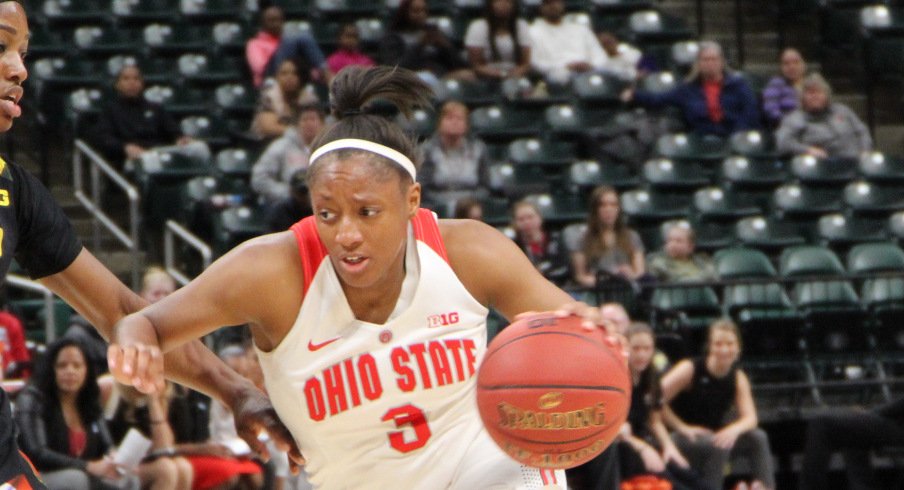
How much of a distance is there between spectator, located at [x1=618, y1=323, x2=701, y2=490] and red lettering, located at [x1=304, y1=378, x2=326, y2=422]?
443cm

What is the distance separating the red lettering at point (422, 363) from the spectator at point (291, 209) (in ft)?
17.0

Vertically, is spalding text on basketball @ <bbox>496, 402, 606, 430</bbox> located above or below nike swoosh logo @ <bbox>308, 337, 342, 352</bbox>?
below

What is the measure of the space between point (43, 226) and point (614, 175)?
772 cm

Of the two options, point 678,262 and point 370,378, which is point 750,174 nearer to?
point 678,262

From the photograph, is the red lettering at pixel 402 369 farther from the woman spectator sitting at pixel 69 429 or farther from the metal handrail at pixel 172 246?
the metal handrail at pixel 172 246

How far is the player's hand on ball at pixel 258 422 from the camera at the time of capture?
3.76 m

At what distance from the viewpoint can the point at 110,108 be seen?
34.7 feet

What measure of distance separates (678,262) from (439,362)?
20.1 feet

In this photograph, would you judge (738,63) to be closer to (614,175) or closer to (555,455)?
(614,175)

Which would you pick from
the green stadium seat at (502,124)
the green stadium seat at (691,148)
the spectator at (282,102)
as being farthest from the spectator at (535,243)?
the green stadium seat at (691,148)

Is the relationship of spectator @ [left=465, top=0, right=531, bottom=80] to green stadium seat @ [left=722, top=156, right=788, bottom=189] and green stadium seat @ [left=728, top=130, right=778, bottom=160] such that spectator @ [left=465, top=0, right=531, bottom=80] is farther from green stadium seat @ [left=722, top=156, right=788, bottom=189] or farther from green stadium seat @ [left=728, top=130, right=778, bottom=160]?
green stadium seat @ [left=722, top=156, right=788, bottom=189]

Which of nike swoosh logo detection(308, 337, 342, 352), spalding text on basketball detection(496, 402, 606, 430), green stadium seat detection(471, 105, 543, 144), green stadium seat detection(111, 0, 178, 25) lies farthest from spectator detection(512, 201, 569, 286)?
spalding text on basketball detection(496, 402, 606, 430)

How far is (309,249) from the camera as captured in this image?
365 centimetres

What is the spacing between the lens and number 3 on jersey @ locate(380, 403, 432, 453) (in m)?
3.66
